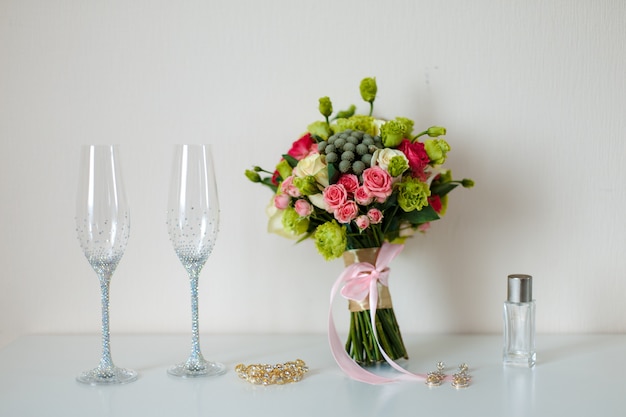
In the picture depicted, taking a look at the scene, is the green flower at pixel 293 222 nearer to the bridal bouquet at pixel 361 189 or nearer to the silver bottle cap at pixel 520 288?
the bridal bouquet at pixel 361 189

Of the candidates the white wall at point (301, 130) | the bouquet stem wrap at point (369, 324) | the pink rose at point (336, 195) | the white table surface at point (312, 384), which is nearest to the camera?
the white table surface at point (312, 384)

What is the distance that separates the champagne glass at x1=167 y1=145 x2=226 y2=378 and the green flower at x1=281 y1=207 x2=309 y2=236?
0.11m

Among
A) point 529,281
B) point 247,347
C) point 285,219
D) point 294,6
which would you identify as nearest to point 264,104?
point 294,6

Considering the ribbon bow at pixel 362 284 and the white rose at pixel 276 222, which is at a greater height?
the white rose at pixel 276 222

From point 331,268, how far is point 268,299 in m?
0.14

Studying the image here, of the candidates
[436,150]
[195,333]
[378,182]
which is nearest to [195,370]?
[195,333]

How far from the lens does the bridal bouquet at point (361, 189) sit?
1126 millimetres

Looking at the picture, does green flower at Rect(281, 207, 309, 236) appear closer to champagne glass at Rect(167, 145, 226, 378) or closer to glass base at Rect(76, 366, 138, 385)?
champagne glass at Rect(167, 145, 226, 378)

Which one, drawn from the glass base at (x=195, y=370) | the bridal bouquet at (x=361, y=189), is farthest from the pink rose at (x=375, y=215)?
the glass base at (x=195, y=370)

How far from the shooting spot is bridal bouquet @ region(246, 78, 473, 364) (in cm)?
113

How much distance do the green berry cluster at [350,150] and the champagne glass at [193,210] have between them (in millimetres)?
187

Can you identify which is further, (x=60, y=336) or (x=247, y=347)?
(x=60, y=336)

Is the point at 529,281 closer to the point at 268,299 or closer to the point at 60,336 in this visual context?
the point at 268,299

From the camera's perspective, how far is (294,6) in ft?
4.64
